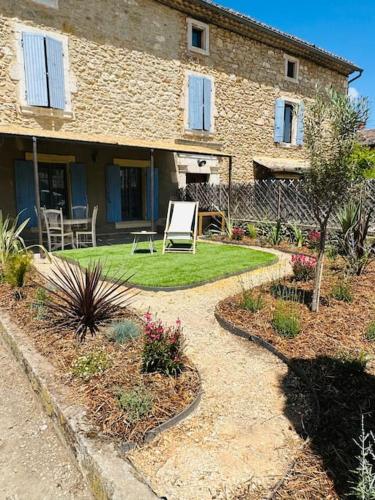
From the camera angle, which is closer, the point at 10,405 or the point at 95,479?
the point at 95,479

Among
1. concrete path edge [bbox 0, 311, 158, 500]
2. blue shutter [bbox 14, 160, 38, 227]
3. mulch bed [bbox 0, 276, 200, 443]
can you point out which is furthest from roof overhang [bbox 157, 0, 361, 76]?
concrete path edge [bbox 0, 311, 158, 500]

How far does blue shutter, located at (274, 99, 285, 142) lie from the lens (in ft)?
46.0

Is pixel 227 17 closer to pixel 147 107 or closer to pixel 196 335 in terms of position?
pixel 147 107

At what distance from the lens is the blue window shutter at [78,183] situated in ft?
32.2

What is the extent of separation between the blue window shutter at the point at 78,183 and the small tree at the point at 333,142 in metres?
7.82

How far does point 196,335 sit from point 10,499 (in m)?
2.01

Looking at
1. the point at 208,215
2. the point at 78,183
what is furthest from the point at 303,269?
the point at 78,183

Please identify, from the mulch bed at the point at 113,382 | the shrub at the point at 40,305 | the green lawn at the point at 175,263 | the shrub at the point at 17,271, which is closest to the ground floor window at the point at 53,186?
the green lawn at the point at 175,263

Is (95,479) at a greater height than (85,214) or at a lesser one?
lesser

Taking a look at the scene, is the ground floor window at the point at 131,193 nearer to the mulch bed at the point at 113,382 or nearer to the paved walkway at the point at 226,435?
the mulch bed at the point at 113,382

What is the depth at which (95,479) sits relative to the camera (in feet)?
5.69

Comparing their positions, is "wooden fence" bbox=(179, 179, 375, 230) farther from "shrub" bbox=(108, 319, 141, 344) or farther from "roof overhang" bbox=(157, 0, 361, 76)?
"shrub" bbox=(108, 319, 141, 344)

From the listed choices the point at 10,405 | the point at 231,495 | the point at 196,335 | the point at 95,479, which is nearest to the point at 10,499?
the point at 95,479

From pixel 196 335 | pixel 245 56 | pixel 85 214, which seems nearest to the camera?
pixel 196 335
